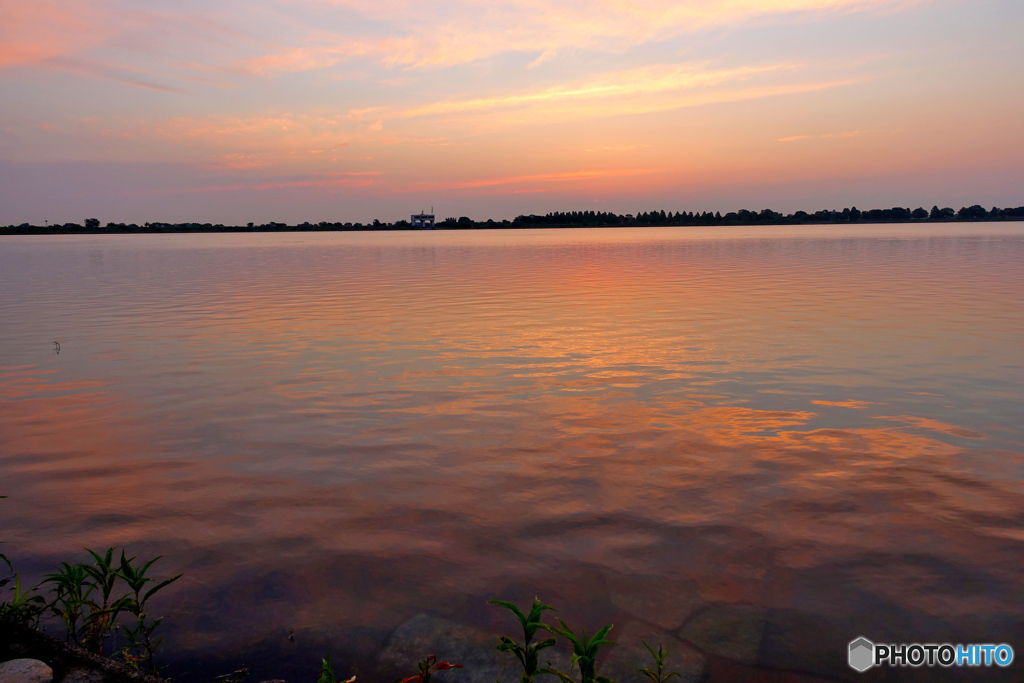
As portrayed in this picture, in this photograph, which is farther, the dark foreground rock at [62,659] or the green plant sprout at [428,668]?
the green plant sprout at [428,668]

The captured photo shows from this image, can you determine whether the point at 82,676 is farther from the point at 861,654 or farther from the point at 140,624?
the point at 861,654

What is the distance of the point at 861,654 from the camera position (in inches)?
213

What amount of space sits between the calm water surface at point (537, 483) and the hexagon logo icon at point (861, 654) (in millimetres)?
129

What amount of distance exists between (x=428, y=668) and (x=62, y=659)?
106 inches

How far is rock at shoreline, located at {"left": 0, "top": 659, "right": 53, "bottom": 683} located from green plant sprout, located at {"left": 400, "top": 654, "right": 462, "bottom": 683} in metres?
2.47

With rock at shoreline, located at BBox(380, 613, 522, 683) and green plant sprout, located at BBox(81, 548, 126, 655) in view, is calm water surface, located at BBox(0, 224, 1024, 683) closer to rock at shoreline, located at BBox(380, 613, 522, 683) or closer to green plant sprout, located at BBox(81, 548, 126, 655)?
rock at shoreline, located at BBox(380, 613, 522, 683)

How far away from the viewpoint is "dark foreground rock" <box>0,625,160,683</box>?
4359mm

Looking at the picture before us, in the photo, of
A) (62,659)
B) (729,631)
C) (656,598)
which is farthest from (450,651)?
(62,659)

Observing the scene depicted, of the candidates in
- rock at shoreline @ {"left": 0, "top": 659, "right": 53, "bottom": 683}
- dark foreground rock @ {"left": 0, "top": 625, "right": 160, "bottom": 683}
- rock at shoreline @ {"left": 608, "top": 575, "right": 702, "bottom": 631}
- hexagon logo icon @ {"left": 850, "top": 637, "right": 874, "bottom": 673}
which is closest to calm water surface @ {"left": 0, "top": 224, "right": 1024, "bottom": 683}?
rock at shoreline @ {"left": 608, "top": 575, "right": 702, "bottom": 631}

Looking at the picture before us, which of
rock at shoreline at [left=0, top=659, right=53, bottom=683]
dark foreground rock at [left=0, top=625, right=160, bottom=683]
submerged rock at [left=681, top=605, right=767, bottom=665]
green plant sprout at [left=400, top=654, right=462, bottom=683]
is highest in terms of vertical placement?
rock at shoreline at [left=0, top=659, right=53, bottom=683]

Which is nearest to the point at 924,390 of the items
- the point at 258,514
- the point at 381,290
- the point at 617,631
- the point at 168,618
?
the point at 617,631

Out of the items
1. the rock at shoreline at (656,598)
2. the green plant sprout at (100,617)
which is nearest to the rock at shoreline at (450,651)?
the rock at shoreline at (656,598)

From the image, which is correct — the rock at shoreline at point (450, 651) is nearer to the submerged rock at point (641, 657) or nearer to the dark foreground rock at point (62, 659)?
the submerged rock at point (641, 657)

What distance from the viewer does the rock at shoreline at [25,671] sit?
427 centimetres
